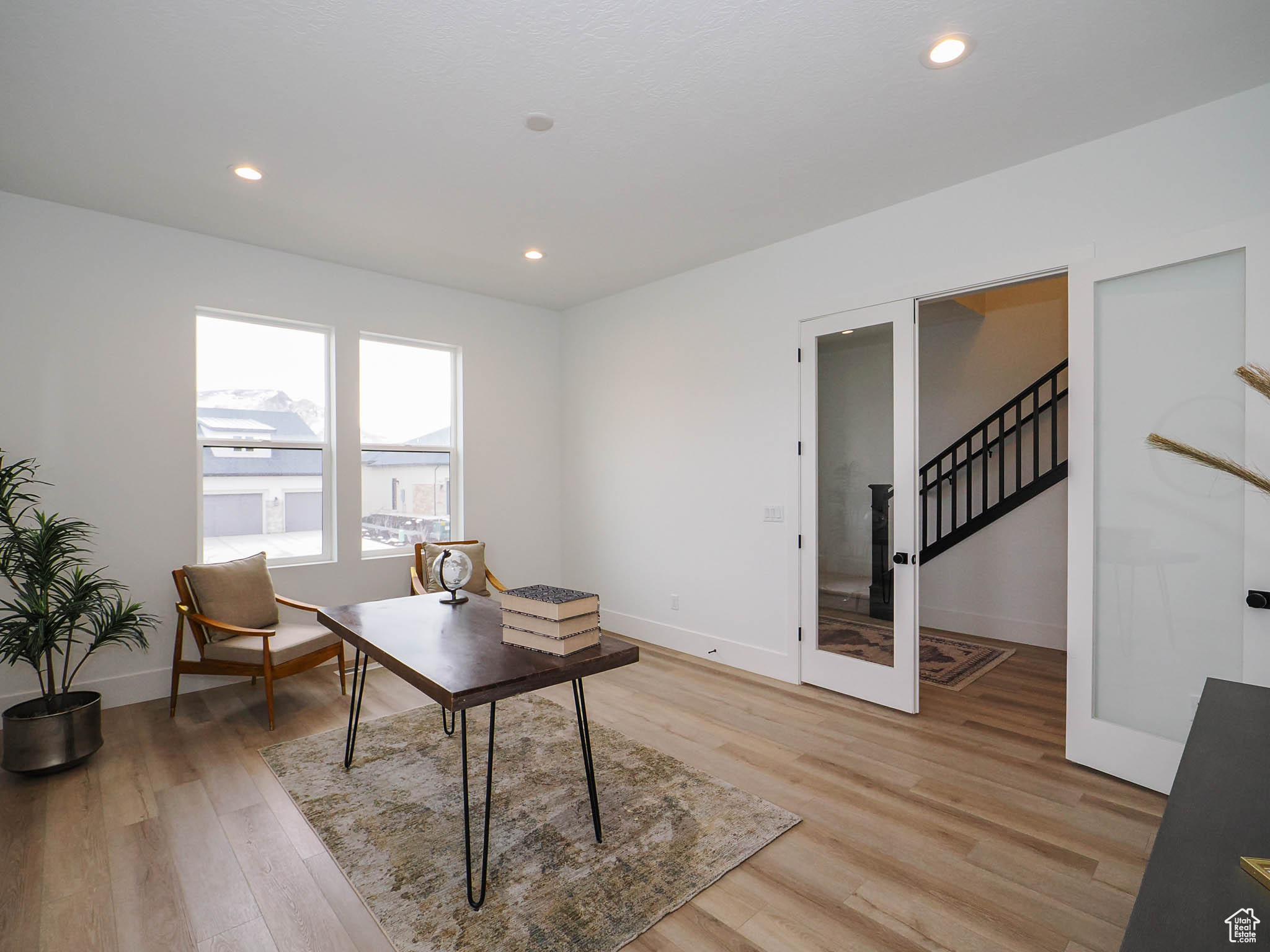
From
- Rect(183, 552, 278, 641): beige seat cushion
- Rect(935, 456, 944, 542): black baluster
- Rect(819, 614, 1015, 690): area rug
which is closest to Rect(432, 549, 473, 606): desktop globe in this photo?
Rect(183, 552, 278, 641): beige seat cushion

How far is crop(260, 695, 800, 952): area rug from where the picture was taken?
1.94 meters

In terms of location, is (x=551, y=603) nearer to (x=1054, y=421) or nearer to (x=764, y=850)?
(x=764, y=850)

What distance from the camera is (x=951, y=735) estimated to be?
3.29m

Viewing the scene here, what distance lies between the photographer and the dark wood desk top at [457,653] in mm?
1908

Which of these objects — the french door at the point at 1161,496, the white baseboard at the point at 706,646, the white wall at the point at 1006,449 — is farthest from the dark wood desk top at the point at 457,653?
the white wall at the point at 1006,449

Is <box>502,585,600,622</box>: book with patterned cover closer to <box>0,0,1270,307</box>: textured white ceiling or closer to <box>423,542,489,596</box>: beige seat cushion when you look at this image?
<box>0,0,1270,307</box>: textured white ceiling

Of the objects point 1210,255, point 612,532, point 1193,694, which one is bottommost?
point 1193,694

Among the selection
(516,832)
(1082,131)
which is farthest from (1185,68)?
(516,832)

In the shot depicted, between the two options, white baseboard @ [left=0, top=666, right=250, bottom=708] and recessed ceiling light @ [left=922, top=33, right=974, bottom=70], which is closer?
recessed ceiling light @ [left=922, top=33, right=974, bottom=70]

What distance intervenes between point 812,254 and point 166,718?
4738mm

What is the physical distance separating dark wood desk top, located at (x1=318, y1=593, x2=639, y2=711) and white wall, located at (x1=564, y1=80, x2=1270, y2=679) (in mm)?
2125

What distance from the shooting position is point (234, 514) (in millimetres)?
4250

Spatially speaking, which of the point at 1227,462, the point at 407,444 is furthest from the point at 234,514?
the point at 1227,462

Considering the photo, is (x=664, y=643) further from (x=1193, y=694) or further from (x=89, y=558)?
(x=89, y=558)
